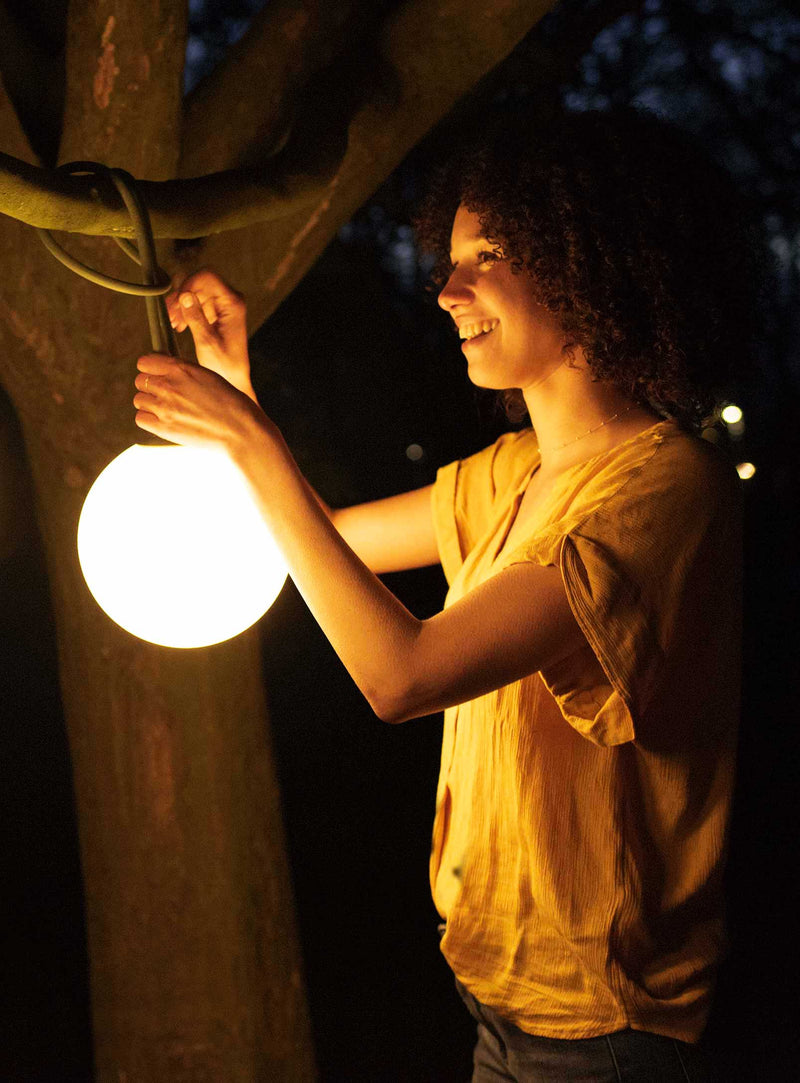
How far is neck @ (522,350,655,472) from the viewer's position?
5.97ft

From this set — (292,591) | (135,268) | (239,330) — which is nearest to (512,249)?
(239,330)

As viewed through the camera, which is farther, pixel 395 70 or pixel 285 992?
pixel 285 992

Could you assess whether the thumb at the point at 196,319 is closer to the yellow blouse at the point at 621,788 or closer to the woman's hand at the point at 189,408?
the woman's hand at the point at 189,408

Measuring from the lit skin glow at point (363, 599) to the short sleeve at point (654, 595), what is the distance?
0.06 metres

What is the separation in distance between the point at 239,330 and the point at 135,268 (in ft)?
1.43

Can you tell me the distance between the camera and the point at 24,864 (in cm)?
486

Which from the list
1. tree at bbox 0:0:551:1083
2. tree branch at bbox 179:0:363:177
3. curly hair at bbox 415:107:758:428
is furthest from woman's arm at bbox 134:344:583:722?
tree branch at bbox 179:0:363:177

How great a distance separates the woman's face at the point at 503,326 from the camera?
5.90 feet

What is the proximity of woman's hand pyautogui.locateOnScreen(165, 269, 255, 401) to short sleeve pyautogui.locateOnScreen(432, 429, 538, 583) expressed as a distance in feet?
1.86

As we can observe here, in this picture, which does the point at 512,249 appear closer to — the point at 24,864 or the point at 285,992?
the point at 285,992

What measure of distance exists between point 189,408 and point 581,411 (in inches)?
31.9

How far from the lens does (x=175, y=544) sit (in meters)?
1.26

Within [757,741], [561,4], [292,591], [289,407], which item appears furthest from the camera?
[757,741]

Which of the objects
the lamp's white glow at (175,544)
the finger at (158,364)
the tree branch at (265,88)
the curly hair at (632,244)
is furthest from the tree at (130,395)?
the lamp's white glow at (175,544)
